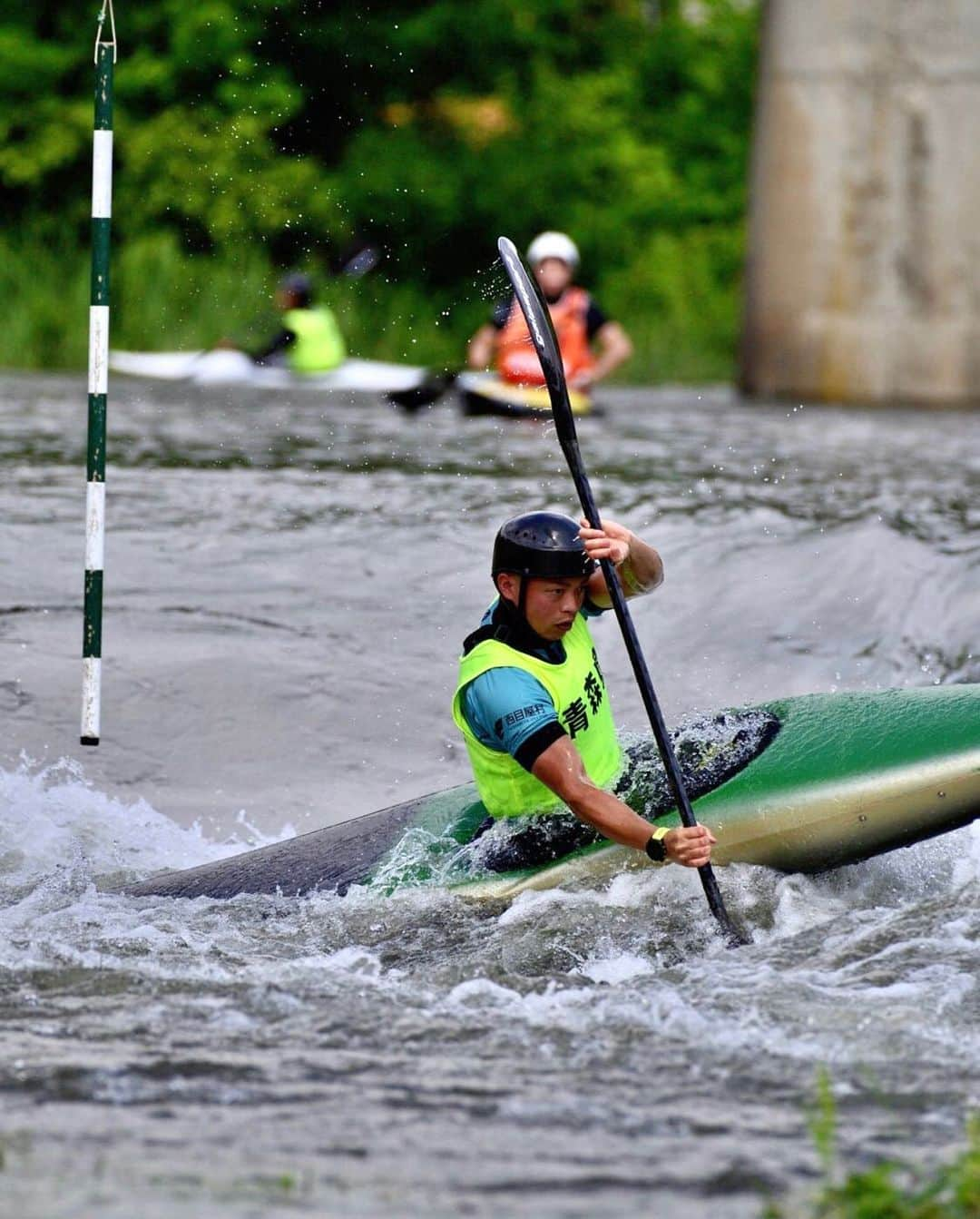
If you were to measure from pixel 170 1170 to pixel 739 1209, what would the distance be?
97 cm

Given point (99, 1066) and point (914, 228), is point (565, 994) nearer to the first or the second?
point (99, 1066)

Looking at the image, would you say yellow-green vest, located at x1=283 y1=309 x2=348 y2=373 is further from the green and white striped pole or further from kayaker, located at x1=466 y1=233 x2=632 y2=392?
the green and white striped pole

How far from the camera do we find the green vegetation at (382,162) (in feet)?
74.5

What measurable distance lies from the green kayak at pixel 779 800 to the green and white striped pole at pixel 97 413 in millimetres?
906

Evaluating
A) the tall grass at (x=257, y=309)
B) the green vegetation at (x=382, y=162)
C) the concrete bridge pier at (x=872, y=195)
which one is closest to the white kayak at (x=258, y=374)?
the tall grass at (x=257, y=309)

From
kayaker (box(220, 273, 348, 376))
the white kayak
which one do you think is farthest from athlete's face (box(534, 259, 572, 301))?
kayaker (box(220, 273, 348, 376))

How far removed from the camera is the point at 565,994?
15.4 ft

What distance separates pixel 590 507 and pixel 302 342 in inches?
514

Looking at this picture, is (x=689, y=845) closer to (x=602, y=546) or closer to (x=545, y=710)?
(x=545, y=710)

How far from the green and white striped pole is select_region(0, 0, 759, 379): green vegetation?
1321cm

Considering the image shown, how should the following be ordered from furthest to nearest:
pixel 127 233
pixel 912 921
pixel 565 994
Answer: pixel 127 233 < pixel 912 921 < pixel 565 994

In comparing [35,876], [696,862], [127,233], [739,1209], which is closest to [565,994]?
[696,862]

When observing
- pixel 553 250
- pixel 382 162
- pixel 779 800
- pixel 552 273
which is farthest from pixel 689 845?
pixel 382 162

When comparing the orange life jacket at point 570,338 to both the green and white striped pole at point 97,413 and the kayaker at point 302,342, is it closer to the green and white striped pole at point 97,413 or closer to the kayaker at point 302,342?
the kayaker at point 302,342
